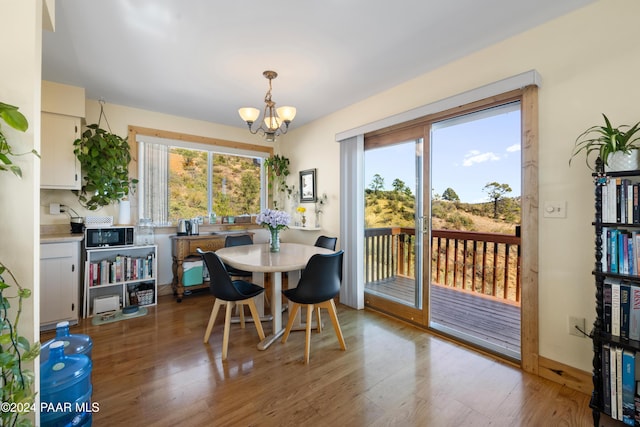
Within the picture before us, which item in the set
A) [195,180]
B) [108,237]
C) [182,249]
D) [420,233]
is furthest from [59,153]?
[420,233]

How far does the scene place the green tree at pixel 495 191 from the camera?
140 inches

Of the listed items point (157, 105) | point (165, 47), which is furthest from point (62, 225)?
point (165, 47)

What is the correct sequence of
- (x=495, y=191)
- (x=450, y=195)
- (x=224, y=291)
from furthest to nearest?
(x=450, y=195), (x=495, y=191), (x=224, y=291)

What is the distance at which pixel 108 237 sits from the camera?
3.23 metres

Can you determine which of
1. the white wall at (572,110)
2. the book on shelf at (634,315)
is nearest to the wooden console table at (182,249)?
the white wall at (572,110)

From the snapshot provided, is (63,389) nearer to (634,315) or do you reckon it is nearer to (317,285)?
(317,285)

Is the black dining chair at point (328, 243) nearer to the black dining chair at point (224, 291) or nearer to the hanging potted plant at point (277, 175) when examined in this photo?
the black dining chair at point (224, 291)

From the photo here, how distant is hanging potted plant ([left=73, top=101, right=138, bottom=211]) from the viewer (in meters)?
3.24

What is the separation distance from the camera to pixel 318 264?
7.18ft

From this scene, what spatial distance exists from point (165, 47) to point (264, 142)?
263cm

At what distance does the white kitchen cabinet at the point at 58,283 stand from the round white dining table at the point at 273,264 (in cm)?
163

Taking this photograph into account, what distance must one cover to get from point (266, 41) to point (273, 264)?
1.84 metres

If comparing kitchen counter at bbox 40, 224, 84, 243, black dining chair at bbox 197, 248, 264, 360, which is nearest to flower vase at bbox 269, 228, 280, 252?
black dining chair at bbox 197, 248, 264, 360

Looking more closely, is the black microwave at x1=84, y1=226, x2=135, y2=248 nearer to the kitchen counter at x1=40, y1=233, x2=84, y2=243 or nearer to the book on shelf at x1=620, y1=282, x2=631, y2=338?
the kitchen counter at x1=40, y1=233, x2=84, y2=243
